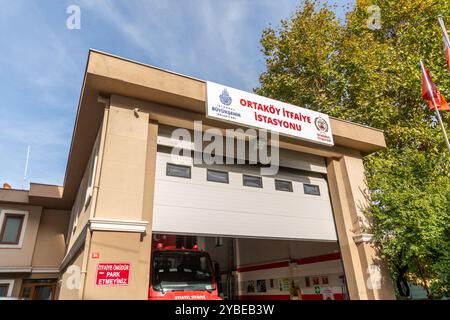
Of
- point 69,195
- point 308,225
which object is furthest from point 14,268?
point 308,225

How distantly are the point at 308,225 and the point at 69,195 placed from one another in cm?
Result: 1237

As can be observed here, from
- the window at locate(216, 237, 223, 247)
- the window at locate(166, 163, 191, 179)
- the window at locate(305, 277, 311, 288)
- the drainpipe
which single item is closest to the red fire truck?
the drainpipe

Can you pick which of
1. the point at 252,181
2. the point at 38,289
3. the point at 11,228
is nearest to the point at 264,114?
the point at 252,181

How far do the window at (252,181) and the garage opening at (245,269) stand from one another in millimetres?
2480

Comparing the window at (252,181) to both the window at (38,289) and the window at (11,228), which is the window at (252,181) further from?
the window at (11,228)

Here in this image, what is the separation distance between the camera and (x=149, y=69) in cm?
789

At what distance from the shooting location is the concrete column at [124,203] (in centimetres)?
618

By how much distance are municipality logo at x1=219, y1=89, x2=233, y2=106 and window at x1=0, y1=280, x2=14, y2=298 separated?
14265mm

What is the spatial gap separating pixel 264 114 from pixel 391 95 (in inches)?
503

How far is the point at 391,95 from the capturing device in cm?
1783

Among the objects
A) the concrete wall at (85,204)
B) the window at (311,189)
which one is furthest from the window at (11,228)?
the window at (311,189)

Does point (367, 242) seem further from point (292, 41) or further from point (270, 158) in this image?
point (292, 41)

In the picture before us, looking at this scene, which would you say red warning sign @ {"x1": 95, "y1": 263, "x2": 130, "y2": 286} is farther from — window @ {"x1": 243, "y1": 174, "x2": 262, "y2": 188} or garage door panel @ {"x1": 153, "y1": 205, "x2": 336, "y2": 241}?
window @ {"x1": 243, "y1": 174, "x2": 262, "y2": 188}
